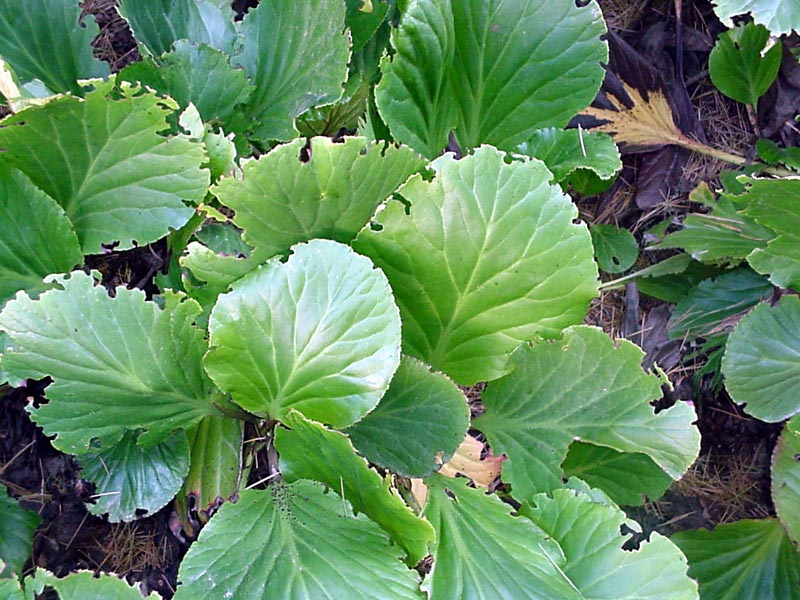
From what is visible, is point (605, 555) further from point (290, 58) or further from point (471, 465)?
point (290, 58)

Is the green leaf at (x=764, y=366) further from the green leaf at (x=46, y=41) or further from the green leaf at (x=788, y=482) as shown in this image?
the green leaf at (x=46, y=41)

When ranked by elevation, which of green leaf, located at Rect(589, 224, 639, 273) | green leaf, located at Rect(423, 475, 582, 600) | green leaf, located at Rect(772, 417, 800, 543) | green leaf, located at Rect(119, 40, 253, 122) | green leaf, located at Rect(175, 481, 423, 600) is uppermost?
green leaf, located at Rect(119, 40, 253, 122)

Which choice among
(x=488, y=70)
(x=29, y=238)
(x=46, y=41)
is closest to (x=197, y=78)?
(x=46, y=41)

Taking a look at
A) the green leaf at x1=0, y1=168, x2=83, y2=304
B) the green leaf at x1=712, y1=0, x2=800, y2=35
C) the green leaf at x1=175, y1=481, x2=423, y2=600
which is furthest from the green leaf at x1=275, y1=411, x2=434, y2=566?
the green leaf at x1=712, y1=0, x2=800, y2=35

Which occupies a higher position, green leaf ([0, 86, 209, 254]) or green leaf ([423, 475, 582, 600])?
green leaf ([0, 86, 209, 254])

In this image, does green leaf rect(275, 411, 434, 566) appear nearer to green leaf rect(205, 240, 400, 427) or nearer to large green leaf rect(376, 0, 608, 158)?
green leaf rect(205, 240, 400, 427)

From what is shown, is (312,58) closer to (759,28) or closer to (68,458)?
(68,458)

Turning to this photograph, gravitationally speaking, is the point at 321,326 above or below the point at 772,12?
below

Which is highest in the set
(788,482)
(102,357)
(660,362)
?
(102,357)
